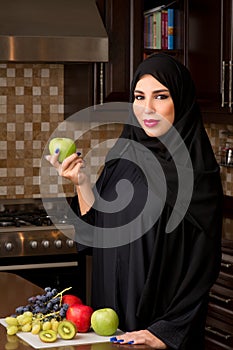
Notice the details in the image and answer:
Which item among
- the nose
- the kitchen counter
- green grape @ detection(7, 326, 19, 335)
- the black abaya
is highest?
the nose

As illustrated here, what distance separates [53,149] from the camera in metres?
2.27

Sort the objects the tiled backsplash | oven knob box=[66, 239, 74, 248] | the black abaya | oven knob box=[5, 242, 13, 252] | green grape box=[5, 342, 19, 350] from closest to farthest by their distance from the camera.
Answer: green grape box=[5, 342, 19, 350] → the black abaya → oven knob box=[5, 242, 13, 252] → oven knob box=[66, 239, 74, 248] → the tiled backsplash

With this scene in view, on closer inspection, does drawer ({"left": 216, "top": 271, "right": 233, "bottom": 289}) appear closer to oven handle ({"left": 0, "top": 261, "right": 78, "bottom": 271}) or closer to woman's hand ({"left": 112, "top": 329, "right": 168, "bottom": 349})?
oven handle ({"left": 0, "top": 261, "right": 78, "bottom": 271})

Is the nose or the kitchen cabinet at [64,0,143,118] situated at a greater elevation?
the kitchen cabinet at [64,0,143,118]

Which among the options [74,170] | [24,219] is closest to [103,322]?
[74,170]

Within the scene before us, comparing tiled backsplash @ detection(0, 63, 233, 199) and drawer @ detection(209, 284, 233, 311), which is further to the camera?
tiled backsplash @ detection(0, 63, 233, 199)

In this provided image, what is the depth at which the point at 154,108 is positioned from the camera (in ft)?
7.31

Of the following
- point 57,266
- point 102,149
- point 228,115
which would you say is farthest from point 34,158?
point 228,115

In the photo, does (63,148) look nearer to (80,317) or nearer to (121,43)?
(80,317)

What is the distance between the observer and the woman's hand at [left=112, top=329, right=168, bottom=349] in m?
1.98

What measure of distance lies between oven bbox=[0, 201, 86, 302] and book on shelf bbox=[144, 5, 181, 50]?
108cm

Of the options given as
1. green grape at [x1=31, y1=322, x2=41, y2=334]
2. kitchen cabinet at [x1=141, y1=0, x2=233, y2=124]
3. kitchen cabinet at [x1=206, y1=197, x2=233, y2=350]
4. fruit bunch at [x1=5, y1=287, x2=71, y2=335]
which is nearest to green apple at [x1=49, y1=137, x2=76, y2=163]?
fruit bunch at [x1=5, y1=287, x2=71, y2=335]

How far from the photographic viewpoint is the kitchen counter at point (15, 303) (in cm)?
193

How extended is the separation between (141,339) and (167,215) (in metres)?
0.40
